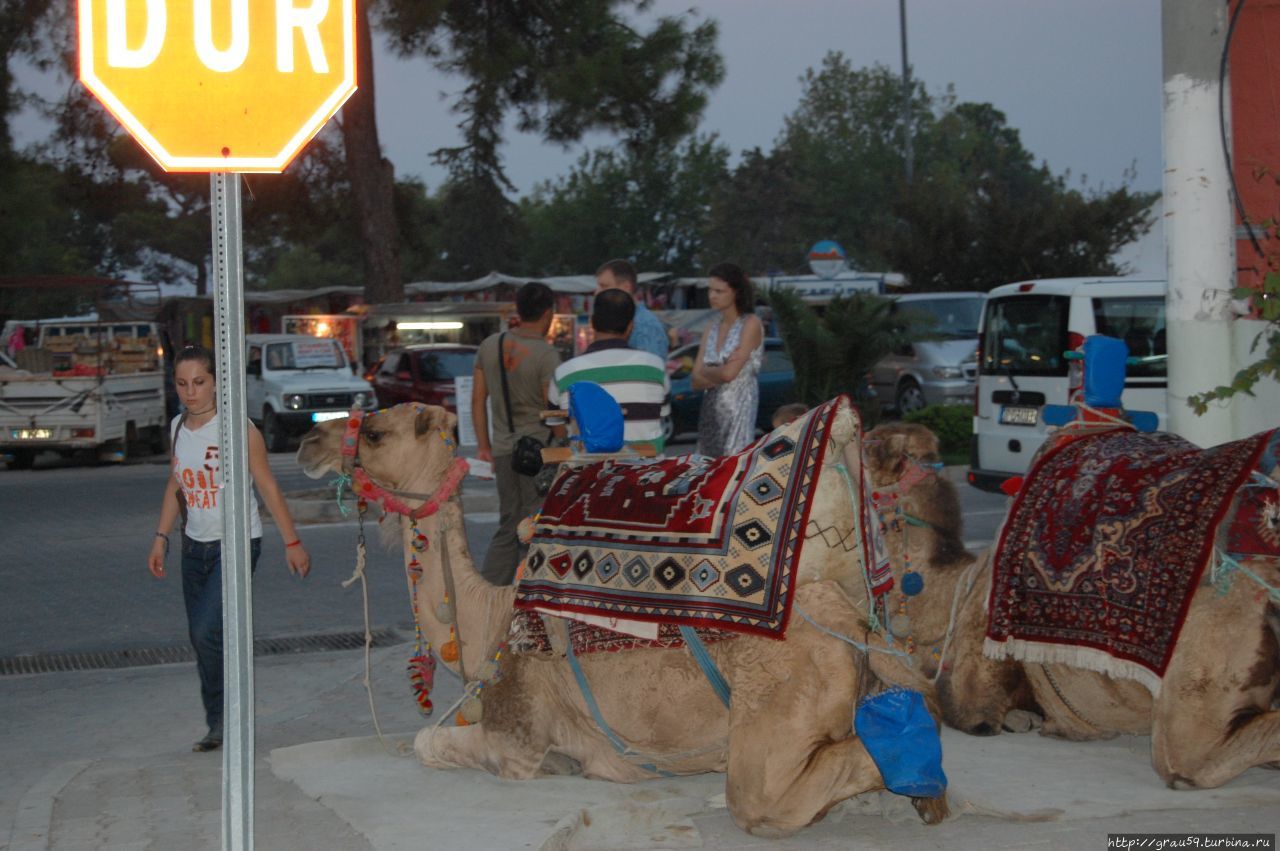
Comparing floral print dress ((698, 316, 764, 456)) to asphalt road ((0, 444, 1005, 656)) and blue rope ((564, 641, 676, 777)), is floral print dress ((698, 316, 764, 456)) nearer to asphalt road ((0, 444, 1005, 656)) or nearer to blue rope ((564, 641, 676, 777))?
asphalt road ((0, 444, 1005, 656))

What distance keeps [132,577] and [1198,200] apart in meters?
8.43

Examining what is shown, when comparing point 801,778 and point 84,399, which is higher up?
point 84,399

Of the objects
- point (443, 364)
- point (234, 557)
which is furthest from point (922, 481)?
point (443, 364)

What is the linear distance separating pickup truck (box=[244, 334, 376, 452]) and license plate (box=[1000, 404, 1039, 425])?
13.4m

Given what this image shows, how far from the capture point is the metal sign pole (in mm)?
3523

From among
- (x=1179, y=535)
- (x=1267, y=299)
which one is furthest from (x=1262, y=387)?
(x=1179, y=535)

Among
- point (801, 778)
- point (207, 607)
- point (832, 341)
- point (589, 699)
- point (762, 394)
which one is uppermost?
point (832, 341)

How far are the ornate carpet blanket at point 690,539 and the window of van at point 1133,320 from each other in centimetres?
952

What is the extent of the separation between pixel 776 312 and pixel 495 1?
14046 millimetres

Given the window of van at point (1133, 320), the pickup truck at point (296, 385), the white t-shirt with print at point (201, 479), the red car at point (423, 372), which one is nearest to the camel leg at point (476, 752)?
the white t-shirt with print at point (201, 479)

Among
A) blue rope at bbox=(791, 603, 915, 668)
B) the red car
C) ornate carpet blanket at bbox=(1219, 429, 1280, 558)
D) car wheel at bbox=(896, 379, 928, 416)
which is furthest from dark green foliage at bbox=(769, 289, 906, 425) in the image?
blue rope at bbox=(791, 603, 915, 668)

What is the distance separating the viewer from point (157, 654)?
877 cm

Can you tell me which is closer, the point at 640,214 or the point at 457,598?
the point at 457,598

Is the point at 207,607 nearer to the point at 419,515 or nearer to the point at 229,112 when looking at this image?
the point at 419,515
